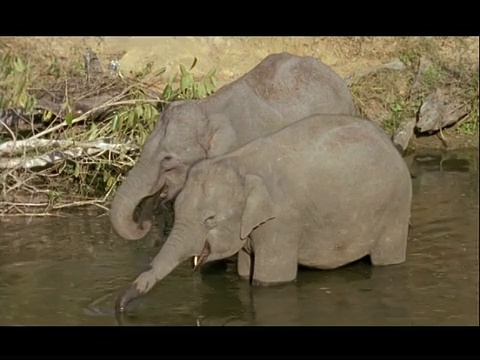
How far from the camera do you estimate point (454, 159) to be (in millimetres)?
11242

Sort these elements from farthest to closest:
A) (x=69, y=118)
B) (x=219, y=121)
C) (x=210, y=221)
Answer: (x=69, y=118)
(x=219, y=121)
(x=210, y=221)

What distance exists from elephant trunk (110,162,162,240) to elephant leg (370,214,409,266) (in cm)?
163

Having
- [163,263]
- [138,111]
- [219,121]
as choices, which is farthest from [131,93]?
[163,263]

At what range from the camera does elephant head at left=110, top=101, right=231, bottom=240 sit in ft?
25.4

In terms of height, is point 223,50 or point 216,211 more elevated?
point 223,50

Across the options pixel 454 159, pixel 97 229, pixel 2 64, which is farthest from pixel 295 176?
pixel 454 159

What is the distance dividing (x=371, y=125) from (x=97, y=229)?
109 inches

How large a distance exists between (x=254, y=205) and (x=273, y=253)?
1.42 ft

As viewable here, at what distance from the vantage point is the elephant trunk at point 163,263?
673cm

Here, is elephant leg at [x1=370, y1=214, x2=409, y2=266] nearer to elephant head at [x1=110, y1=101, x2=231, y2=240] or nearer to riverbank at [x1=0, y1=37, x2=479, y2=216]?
elephant head at [x1=110, y1=101, x2=231, y2=240]

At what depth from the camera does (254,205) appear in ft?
23.1

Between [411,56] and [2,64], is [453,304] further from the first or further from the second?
[411,56]

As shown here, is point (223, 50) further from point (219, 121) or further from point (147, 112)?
point (219, 121)

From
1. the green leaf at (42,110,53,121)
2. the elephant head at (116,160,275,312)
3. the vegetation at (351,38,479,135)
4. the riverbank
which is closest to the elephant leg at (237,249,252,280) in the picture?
the elephant head at (116,160,275,312)
